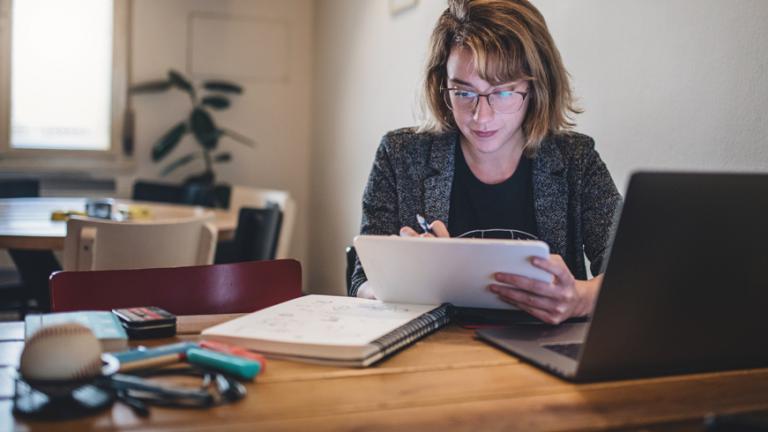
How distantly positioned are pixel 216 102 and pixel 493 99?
4.04 meters

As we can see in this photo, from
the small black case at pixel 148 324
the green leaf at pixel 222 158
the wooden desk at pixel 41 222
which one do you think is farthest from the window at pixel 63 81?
the small black case at pixel 148 324

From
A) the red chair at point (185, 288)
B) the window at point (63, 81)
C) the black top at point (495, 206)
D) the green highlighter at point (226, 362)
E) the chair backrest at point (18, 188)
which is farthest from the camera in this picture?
the window at point (63, 81)

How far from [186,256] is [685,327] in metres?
1.76

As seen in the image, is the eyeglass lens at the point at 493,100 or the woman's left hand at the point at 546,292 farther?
the eyeglass lens at the point at 493,100

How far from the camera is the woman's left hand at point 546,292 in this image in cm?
112

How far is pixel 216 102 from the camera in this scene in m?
5.35

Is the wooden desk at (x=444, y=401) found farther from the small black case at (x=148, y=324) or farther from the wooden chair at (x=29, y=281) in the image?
the wooden chair at (x=29, y=281)

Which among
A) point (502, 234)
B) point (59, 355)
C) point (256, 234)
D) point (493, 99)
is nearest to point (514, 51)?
point (493, 99)

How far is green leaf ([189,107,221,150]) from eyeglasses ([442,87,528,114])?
3862 mm

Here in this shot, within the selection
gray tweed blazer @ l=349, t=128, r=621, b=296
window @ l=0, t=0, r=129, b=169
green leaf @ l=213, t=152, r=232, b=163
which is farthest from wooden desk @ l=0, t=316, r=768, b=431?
window @ l=0, t=0, r=129, b=169

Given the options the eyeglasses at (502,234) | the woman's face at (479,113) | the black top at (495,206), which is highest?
the woman's face at (479,113)

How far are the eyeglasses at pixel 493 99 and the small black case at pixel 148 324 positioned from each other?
0.80m

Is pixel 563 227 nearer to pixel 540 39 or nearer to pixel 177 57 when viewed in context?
pixel 540 39

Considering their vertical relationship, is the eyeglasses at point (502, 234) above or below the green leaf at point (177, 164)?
above
